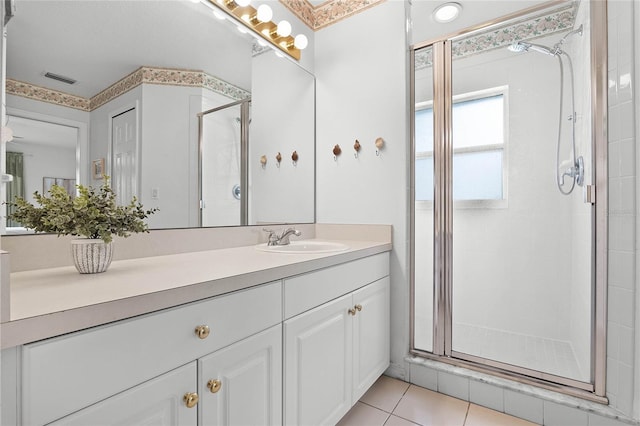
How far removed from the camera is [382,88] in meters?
1.88

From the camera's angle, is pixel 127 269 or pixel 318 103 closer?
pixel 127 269

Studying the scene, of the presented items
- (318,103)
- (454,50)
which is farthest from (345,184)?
(454,50)

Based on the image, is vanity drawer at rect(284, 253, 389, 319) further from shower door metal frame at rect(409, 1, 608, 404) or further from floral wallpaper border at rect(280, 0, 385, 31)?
floral wallpaper border at rect(280, 0, 385, 31)

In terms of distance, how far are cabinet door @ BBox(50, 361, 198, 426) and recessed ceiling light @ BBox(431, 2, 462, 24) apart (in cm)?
211

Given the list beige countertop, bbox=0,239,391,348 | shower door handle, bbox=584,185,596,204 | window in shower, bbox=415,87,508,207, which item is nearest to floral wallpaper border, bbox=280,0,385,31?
window in shower, bbox=415,87,508,207

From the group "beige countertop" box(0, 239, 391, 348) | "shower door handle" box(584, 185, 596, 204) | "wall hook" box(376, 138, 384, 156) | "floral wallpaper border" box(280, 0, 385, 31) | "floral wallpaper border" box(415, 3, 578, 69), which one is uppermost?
"floral wallpaper border" box(280, 0, 385, 31)

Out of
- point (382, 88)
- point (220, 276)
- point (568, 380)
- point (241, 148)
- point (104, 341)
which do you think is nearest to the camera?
point (104, 341)

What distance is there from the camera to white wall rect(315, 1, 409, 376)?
1.82 meters

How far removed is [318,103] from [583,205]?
1.62 meters

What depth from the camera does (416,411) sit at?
1533mm

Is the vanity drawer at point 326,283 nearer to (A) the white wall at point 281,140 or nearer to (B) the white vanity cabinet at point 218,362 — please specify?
(B) the white vanity cabinet at point 218,362

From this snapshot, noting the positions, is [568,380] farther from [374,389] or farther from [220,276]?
[220,276]

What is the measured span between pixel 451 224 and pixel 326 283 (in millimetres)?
965

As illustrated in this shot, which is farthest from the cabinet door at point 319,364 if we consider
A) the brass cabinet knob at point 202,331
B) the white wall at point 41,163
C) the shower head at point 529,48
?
the shower head at point 529,48
